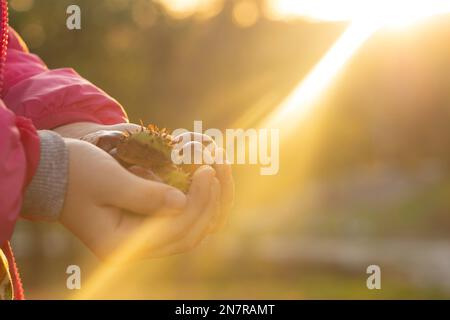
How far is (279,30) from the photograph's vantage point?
11734 millimetres

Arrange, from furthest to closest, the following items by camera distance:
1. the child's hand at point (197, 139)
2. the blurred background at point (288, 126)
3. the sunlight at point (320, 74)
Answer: the sunlight at point (320, 74) < the blurred background at point (288, 126) < the child's hand at point (197, 139)

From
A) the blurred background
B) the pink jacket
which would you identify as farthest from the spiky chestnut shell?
the blurred background

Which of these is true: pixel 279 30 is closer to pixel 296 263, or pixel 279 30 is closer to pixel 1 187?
pixel 296 263

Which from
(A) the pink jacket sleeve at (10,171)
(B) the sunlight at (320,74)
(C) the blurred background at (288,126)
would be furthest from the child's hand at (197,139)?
(B) the sunlight at (320,74)

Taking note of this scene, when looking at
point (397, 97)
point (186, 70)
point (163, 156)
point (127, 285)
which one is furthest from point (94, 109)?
point (397, 97)

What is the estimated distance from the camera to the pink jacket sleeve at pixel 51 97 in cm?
171

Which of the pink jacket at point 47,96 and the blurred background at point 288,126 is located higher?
the blurred background at point 288,126

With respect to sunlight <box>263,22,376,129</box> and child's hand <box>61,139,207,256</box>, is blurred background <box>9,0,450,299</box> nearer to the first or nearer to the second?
sunlight <box>263,22,376,129</box>

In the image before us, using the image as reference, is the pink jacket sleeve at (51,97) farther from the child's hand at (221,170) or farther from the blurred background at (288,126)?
the blurred background at (288,126)

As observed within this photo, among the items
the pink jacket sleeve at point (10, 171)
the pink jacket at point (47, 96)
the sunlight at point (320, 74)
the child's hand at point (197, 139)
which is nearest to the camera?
the pink jacket sleeve at point (10, 171)

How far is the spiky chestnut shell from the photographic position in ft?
4.70

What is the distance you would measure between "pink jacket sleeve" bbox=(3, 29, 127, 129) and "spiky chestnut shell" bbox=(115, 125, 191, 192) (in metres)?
0.26

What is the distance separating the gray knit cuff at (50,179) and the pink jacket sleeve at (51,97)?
35cm

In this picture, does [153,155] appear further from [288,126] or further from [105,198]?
[288,126]
